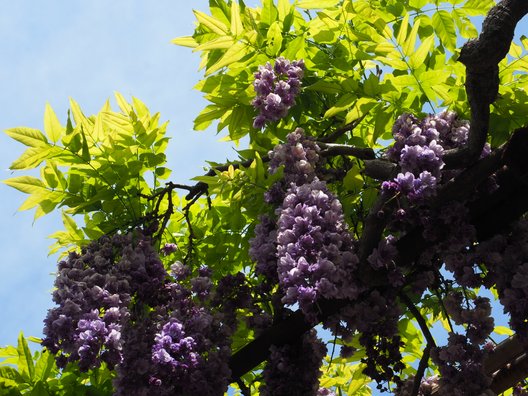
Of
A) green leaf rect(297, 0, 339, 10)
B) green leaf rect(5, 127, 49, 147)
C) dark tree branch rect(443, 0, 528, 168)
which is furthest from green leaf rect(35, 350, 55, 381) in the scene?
dark tree branch rect(443, 0, 528, 168)

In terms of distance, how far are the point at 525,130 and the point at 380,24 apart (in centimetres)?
71

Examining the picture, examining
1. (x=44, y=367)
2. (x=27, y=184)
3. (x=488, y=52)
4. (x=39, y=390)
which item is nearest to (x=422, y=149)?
(x=488, y=52)

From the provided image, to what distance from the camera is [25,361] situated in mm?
3555

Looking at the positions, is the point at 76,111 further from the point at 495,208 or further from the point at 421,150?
the point at 495,208

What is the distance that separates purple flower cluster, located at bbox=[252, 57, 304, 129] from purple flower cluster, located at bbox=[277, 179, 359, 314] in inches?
21.2

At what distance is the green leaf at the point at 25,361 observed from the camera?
3.54m

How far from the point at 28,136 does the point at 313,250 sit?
1581 millimetres

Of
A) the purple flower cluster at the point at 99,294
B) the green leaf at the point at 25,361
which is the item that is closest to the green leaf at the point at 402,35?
the purple flower cluster at the point at 99,294

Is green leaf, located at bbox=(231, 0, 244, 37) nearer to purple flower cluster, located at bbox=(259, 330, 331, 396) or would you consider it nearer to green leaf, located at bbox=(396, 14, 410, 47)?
green leaf, located at bbox=(396, 14, 410, 47)

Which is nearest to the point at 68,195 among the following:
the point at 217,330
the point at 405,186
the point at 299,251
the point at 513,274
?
the point at 217,330

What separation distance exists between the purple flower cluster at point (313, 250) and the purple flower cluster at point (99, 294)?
70cm

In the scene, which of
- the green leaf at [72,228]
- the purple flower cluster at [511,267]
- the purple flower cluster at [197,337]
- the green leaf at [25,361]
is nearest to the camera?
the purple flower cluster at [511,267]

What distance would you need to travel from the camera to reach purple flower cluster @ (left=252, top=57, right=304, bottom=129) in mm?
3008

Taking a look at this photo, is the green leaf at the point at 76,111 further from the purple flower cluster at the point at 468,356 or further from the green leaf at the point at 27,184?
the purple flower cluster at the point at 468,356
